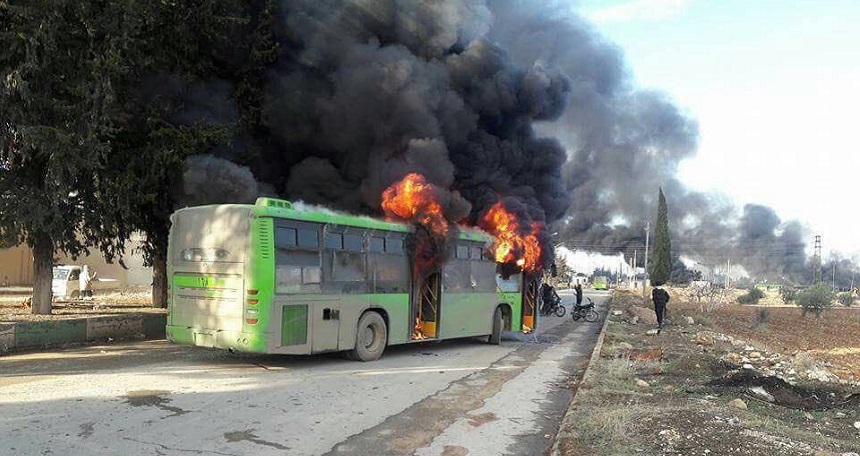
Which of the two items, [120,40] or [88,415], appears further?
[120,40]

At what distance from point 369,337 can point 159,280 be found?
9767mm

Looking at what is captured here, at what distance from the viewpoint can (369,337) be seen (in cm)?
1268

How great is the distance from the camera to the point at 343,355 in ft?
41.5

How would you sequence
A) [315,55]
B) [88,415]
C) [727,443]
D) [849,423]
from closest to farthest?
[727,443], [88,415], [849,423], [315,55]

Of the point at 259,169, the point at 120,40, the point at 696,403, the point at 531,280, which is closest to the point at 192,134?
the point at 120,40

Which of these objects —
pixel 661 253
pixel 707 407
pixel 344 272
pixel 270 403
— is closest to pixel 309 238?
pixel 344 272

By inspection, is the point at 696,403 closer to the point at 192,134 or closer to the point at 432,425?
the point at 432,425

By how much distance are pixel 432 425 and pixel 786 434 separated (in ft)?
11.7

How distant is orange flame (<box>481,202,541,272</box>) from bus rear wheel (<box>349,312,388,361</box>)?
4.47 meters

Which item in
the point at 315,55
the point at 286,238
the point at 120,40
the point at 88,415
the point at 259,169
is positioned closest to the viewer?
the point at 88,415

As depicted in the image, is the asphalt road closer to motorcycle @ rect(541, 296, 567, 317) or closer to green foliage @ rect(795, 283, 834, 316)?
motorcycle @ rect(541, 296, 567, 317)

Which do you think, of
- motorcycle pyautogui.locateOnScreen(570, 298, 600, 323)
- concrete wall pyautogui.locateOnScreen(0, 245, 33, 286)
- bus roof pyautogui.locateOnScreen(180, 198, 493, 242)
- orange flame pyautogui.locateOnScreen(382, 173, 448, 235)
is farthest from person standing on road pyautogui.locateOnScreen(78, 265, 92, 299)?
motorcycle pyautogui.locateOnScreen(570, 298, 600, 323)

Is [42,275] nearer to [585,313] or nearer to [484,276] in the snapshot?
[484,276]

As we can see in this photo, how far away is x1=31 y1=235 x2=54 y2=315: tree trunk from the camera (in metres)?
15.5
